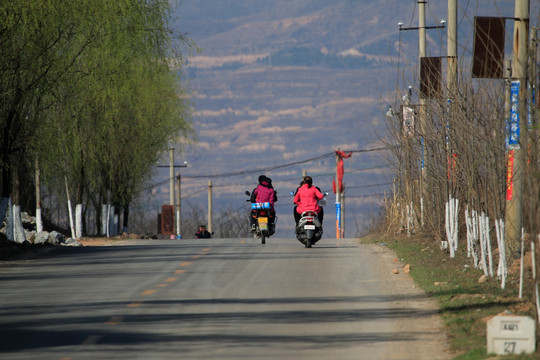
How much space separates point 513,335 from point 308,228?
1777cm

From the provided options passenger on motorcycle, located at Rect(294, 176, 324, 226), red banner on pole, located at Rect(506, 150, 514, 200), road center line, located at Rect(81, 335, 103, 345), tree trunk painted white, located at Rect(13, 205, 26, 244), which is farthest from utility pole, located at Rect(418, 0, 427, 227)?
tree trunk painted white, located at Rect(13, 205, 26, 244)

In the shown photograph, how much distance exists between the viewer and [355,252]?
27156 millimetres

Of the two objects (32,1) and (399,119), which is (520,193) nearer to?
(399,119)

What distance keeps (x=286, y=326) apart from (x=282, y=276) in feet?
21.2

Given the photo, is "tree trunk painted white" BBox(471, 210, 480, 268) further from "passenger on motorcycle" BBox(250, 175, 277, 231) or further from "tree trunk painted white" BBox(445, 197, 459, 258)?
"passenger on motorcycle" BBox(250, 175, 277, 231)

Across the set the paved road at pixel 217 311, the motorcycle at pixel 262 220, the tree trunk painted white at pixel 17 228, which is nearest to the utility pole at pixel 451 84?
the paved road at pixel 217 311

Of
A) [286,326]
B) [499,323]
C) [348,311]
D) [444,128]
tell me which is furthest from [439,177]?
[499,323]

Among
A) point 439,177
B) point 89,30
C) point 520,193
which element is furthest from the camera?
point 89,30

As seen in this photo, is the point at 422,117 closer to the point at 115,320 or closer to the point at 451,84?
the point at 451,84

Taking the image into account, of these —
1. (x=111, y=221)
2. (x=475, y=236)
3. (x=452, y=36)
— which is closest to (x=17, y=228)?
(x=452, y=36)

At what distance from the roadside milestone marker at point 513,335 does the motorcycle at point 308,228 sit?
17574 mm

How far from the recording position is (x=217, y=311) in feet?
50.0

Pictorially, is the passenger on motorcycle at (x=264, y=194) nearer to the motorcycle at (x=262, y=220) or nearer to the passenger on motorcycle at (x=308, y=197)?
the motorcycle at (x=262, y=220)

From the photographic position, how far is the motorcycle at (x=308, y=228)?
95.2ft
